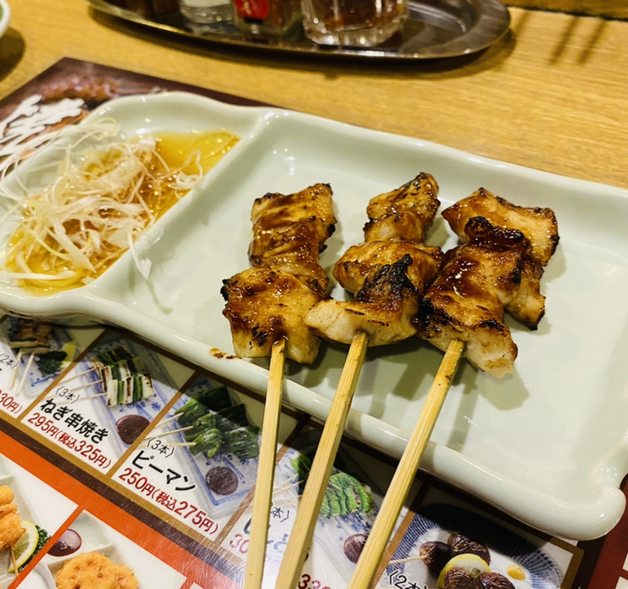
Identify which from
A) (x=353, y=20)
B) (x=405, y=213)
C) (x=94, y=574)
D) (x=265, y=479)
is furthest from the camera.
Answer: (x=353, y=20)

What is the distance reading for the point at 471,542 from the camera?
4.69ft

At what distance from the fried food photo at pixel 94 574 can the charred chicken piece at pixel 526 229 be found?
1.56 metres

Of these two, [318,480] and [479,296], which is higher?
[479,296]

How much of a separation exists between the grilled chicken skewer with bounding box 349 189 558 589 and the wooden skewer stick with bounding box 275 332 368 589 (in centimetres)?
18

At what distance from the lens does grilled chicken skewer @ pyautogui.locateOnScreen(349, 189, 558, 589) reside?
1369 mm

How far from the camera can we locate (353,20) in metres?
3.29

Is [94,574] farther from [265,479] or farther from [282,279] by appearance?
[282,279]

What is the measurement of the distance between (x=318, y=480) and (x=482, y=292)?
0.87m

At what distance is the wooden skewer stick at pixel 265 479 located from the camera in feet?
3.71

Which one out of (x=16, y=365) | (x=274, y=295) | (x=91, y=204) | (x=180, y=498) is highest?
(x=274, y=295)

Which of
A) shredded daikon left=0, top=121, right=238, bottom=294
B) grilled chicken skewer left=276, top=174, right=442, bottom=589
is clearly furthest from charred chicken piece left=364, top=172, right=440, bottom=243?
shredded daikon left=0, top=121, right=238, bottom=294

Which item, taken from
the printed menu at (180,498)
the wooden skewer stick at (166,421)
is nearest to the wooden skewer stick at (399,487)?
the printed menu at (180,498)

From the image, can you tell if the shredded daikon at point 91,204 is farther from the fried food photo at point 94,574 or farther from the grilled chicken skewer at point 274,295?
the fried food photo at point 94,574

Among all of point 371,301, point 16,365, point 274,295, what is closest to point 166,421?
point 274,295
